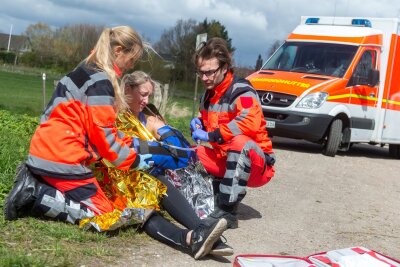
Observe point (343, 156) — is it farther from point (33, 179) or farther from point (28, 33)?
point (28, 33)

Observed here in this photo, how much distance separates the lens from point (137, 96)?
568 centimetres

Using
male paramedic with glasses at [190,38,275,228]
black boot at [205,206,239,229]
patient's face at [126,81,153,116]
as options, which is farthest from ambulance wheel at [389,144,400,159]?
patient's face at [126,81,153,116]

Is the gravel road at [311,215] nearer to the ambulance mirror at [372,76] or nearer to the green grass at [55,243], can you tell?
the green grass at [55,243]

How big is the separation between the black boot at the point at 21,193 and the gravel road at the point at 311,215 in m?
0.88

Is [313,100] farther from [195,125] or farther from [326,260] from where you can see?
[326,260]

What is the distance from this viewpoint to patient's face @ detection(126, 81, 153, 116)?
5660 mm

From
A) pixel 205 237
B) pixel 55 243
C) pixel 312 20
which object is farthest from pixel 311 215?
pixel 312 20

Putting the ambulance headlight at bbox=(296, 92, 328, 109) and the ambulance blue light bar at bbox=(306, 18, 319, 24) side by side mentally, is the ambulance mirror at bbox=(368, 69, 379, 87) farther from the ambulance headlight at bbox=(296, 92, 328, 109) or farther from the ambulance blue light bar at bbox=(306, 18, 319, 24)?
the ambulance blue light bar at bbox=(306, 18, 319, 24)

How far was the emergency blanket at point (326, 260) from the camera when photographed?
4.04 m

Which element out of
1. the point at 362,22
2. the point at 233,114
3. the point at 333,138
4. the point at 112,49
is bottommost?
the point at 333,138

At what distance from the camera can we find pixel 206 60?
5625 mm

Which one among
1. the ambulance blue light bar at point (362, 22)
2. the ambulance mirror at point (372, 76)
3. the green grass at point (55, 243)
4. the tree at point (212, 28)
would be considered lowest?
the green grass at point (55, 243)

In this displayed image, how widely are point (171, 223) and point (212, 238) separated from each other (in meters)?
0.58

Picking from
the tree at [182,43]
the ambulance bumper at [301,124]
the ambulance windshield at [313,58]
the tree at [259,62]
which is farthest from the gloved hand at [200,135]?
the tree at [182,43]
